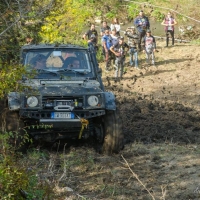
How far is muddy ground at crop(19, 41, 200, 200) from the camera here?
8.10 meters

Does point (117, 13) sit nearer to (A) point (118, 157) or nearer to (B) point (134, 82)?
(B) point (134, 82)

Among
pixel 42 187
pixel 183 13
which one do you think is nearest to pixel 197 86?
pixel 42 187

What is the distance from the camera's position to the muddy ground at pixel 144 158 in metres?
8.10

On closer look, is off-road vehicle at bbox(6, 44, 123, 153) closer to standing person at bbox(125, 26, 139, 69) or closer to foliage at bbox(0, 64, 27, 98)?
foliage at bbox(0, 64, 27, 98)

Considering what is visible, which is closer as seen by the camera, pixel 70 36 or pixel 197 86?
pixel 197 86

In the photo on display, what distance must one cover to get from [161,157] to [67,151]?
151 centimetres

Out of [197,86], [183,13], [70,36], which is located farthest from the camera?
[183,13]

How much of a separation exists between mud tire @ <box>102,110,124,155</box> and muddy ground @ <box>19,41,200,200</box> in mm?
191

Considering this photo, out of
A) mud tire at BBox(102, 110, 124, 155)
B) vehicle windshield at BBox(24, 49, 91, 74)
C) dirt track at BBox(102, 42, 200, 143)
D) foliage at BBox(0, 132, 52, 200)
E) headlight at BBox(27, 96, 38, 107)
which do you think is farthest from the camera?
dirt track at BBox(102, 42, 200, 143)

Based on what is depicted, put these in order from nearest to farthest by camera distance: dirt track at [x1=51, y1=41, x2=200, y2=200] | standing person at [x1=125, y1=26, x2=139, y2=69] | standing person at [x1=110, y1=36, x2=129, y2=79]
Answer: dirt track at [x1=51, y1=41, x2=200, y2=200], standing person at [x1=110, y1=36, x2=129, y2=79], standing person at [x1=125, y1=26, x2=139, y2=69]

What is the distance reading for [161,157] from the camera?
33.7 feet

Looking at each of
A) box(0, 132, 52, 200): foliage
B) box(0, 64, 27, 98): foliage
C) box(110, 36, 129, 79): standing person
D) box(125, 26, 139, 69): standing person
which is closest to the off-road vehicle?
box(0, 64, 27, 98): foliage

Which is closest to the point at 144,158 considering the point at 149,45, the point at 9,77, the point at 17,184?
the point at 9,77

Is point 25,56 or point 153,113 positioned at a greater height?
point 25,56
